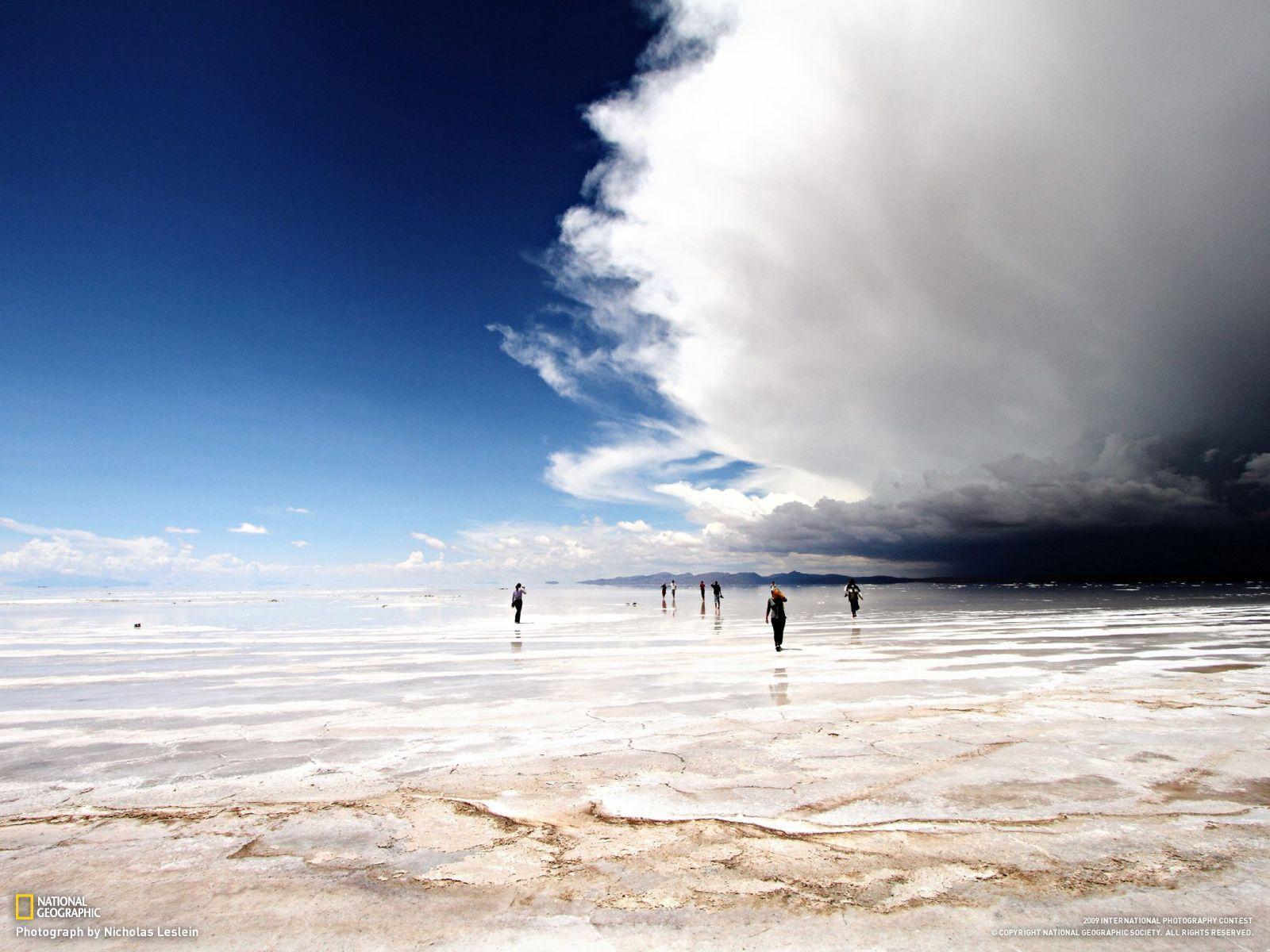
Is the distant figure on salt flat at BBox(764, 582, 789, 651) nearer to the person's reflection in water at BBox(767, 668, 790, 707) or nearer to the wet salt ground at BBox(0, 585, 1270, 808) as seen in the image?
the wet salt ground at BBox(0, 585, 1270, 808)

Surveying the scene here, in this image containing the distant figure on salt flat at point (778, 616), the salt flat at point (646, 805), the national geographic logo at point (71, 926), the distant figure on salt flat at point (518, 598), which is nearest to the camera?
the national geographic logo at point (71, 926)

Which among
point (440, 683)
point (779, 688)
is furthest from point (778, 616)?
point (440, 683)

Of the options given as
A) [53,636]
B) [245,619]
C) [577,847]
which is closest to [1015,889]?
[577,847]

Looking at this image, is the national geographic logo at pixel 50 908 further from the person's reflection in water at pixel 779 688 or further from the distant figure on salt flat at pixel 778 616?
the distant figure on salt flat at pixel 778 616

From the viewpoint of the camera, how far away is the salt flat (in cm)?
453

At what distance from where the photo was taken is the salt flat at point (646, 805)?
4.53m

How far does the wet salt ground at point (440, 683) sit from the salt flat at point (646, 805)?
0.12 metres

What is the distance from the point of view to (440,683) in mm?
14883

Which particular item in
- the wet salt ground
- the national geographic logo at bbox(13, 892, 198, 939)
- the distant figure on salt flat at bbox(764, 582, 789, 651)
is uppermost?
the distant figure on salt flat at bbox(764, 582, 789, 651)

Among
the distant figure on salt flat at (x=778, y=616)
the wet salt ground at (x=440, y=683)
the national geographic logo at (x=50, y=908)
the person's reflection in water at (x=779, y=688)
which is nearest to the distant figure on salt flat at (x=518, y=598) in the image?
the wet salt ground at (x=440, y=683)

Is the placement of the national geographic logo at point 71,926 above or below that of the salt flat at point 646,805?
below

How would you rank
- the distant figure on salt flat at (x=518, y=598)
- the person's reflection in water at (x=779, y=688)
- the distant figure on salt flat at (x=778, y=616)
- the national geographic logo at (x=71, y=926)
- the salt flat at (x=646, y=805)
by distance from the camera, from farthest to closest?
1. the distant figure on salt flat at (x=518, y=598)
2. the distant figure on salt flat at (x=778, y=616)
3. the person's reflection in water at (x=779, y=688)
4. the salt flat at (x=646, y=805)
5. the national geographic logo at (x=71, y=926)

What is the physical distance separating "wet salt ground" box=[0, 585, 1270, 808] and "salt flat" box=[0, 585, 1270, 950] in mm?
116

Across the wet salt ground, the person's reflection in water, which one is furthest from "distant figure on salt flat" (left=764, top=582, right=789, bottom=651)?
the person's reflection in water
